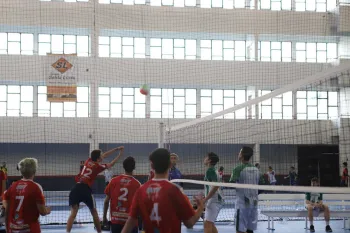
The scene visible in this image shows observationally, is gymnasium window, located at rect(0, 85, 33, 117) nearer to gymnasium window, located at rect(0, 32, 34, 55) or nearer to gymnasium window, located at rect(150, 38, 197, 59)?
gymnasium window, located at rect(0, 32, 34, 55)

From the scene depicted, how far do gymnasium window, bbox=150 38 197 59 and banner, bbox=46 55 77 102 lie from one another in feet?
21.4

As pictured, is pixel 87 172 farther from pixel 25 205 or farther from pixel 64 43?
pixel 64 43

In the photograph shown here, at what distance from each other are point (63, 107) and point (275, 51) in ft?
42.1

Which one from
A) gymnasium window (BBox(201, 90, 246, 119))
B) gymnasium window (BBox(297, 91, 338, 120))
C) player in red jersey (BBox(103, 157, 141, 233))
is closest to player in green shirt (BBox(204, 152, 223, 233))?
player in red jersey (BBox(103, 157, 141, 233))

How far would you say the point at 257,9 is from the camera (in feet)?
97.0

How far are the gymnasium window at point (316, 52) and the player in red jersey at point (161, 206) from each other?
2784 centimetres

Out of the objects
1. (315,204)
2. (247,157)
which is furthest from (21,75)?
(247,157)

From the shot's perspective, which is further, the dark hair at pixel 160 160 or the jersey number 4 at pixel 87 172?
the jersey number 4 at pixel 87 172

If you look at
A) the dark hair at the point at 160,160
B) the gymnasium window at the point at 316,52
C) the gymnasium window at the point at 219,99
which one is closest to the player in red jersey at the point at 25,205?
the dark hair at the point at 160,160

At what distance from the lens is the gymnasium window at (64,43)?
2902 centimetres

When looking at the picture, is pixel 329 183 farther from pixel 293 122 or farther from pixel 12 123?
pixel 12 123

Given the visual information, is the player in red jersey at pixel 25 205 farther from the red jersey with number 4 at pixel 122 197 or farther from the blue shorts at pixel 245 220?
the blue shorts at pixel 245 220

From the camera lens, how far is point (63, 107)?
28.5 m

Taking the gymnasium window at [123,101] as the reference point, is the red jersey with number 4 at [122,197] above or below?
below
